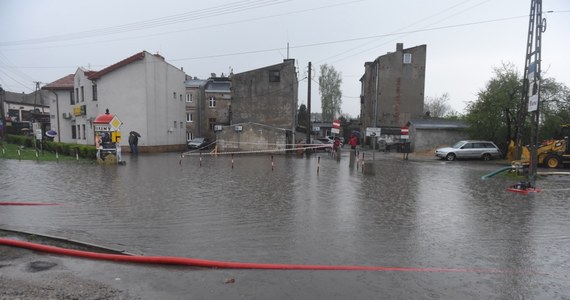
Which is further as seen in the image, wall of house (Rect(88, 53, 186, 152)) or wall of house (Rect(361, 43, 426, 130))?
wall of house (Rect(361, 43, 426, 130))

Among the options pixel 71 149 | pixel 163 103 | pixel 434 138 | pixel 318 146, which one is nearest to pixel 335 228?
pixel 71 149

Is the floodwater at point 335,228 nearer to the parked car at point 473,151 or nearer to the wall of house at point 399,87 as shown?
the parked car at point 473,151

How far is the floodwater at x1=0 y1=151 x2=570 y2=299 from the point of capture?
4.84 metres

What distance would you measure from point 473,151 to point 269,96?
1954 cm

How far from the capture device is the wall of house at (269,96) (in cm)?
3759

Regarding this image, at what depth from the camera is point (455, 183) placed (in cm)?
1517

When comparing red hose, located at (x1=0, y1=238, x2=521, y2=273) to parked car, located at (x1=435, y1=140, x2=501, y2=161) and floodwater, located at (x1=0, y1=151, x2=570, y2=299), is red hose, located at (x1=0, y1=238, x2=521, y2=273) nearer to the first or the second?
floodwater, located at (x1=0, y1=151, x2=570, y2=299)

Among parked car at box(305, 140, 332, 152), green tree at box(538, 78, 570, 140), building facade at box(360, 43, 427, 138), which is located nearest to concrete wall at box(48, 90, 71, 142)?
parked car at box(305, 140, 332, 152)

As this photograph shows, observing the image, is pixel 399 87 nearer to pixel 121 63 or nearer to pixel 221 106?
pixel 221 106

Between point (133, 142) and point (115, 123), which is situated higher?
point (115, 123)

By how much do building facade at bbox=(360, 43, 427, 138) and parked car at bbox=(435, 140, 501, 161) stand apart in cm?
1875

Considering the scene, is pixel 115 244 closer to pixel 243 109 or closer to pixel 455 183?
pixel 455 183

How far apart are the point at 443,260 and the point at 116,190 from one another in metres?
10.0

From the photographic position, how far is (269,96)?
37.8 metres
